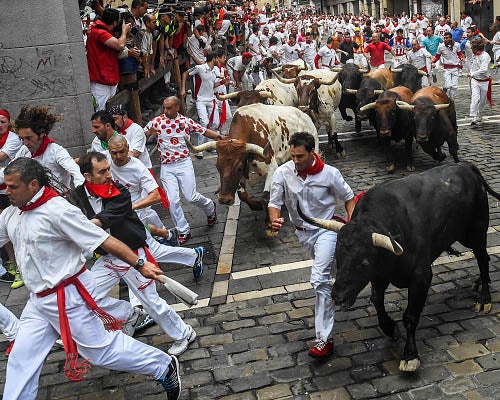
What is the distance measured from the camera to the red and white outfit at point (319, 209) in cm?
527

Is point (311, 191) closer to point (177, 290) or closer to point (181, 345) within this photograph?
point (177, 290)

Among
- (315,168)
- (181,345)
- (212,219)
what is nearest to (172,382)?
(181,345)

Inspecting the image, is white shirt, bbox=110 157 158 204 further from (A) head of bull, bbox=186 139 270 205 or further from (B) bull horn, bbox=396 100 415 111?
(B) bull horn, bbox=396 100 415 111

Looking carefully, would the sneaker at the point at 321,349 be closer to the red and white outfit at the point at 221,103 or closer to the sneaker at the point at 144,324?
the sneaker at the point at 144,324

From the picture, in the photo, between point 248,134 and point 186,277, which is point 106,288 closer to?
point 186,277

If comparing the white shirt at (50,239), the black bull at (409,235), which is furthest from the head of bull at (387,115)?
the white shirt at (50,239)

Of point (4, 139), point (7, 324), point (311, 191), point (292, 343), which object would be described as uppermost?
point (4, 139)

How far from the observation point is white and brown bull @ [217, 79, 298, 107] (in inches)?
471

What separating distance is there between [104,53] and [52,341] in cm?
719

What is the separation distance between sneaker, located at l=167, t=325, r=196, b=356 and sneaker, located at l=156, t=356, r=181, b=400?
756mm

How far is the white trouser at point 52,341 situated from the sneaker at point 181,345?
990 millimetres

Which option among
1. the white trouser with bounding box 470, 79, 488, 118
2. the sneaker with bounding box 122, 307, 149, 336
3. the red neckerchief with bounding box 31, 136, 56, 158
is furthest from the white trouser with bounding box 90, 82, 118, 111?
the white trouser with bounding box 470, 79, 488, 118

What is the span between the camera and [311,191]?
5516mm

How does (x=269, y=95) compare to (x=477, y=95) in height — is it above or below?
above
